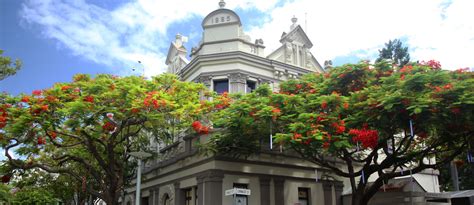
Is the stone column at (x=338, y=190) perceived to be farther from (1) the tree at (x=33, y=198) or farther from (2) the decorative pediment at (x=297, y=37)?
(1) the tree at (x=33, y=198)

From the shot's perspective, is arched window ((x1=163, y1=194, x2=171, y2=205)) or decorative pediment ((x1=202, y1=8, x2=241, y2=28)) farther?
arched window ((x1=163, y1=194, x2=171, y2=205))

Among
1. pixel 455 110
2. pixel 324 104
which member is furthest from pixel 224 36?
pixel 455 110

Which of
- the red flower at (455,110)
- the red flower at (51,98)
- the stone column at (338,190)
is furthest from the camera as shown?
the stone column at (338,190)

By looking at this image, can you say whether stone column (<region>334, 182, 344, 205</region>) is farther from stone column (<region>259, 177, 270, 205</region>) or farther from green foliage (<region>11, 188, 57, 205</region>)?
green foliage (<region>11, 188, 57, 205</region>)

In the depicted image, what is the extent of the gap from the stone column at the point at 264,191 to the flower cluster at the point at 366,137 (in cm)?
773

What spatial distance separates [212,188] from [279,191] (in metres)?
3.73

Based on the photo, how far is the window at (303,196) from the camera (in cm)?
2258

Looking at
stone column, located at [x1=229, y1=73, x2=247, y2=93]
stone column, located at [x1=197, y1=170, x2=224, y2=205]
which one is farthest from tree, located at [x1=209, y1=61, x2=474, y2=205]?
stone column, located at [x1=229, y1=73, x2=247, y2=93]

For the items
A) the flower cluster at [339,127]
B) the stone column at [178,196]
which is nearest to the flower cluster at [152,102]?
the flower cluster at [339,127]

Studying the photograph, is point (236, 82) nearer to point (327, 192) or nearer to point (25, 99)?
point (327, 192)

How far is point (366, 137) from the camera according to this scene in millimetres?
13883

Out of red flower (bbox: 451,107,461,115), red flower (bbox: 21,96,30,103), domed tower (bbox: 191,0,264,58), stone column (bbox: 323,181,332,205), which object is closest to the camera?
red flower (bbox: 451,107,461,115)

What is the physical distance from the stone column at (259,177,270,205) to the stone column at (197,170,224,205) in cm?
225

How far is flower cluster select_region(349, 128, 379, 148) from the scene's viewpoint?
13.9 m
